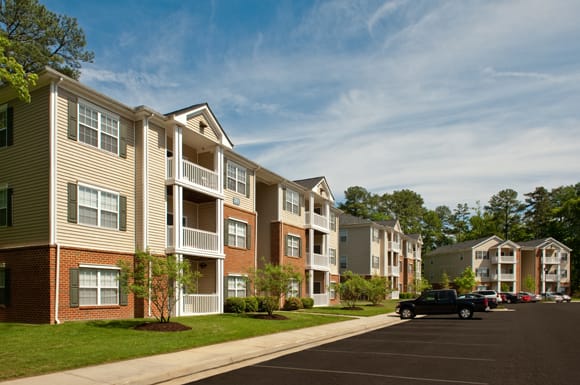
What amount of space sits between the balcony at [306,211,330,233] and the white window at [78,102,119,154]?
2086 centimetres

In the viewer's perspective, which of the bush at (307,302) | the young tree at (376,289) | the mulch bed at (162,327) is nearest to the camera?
the mulch bed at (162,327)

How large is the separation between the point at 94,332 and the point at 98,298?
3687mm

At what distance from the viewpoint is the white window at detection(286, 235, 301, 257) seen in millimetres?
37469

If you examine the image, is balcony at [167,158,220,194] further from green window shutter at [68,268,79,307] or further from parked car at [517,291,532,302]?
parked car at [517,291,532,302]

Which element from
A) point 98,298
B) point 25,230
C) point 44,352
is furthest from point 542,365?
point 25,230

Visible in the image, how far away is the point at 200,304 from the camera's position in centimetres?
A: 2586

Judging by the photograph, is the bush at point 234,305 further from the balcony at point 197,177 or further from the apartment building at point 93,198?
the balcony at point 197,177

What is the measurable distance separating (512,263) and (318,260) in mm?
56037

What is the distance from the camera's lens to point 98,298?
20422 millimetres

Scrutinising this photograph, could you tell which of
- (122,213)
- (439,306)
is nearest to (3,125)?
(122,213)

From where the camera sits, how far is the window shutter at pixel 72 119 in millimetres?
20062

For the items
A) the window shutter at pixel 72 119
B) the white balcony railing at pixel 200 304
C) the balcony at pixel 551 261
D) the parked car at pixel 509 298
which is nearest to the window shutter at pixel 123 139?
the window shutter at pixel 72 119

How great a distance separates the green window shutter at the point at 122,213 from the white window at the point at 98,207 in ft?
0.46

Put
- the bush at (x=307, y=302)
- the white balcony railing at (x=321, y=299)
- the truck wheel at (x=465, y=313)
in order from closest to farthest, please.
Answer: the truck wheel at (x=465, y=313), the bush at (x=307, y=302), the white balcony railing at (x=321, y=299)
